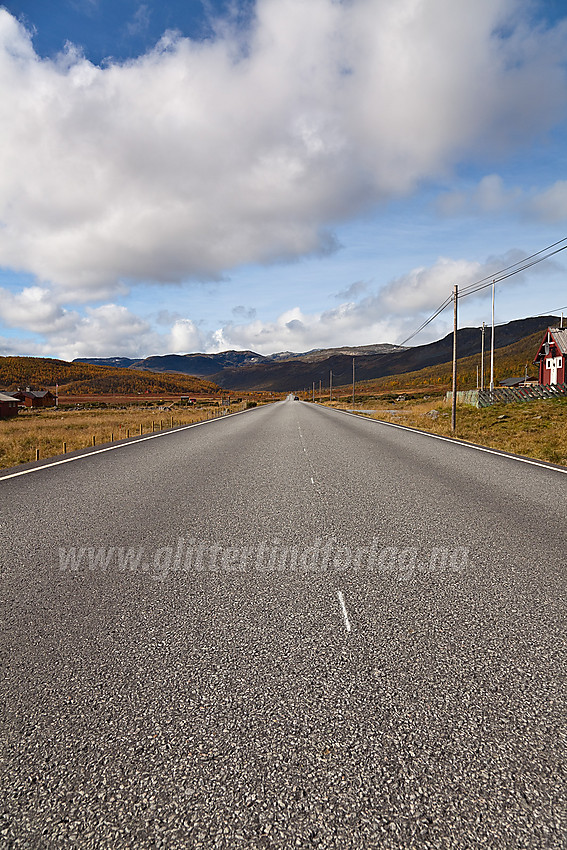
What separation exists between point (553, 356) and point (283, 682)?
6119 cm

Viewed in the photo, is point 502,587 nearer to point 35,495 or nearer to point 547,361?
point 35,495

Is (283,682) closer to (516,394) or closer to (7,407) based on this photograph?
(516,394)

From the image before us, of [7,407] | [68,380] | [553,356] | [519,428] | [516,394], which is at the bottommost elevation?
[7,407]

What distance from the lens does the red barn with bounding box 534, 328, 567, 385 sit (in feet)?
175

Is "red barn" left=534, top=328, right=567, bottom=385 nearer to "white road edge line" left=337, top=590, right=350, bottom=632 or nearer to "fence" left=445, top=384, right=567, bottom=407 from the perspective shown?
"fence" left=445, top=384, right=567, bottom=407

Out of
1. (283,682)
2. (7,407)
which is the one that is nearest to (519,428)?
(283,682)

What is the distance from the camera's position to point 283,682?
9.45 ft

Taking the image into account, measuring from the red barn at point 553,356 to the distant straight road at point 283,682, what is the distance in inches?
2149

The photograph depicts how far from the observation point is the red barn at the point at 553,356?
5342cm

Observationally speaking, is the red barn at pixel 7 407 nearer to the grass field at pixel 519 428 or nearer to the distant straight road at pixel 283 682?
the grass field at pixel 519 428

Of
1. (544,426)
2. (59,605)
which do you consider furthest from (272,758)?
(544,426)

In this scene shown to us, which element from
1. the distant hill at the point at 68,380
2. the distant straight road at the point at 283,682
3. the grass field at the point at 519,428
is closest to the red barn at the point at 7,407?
the grass field at the point at 519,428

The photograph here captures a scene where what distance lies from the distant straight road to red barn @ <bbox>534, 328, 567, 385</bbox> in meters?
54.6

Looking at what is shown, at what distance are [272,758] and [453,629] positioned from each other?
1.77 metres
